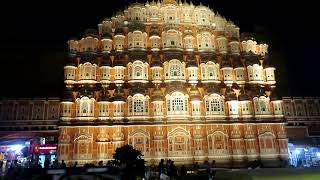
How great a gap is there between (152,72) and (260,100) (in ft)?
40.8

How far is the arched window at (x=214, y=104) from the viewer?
108ft

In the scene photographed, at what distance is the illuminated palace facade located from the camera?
31.3 metres

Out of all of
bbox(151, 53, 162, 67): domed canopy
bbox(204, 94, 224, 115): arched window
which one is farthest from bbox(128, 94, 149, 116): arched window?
bbox(204, 94, 224, 115): arched window

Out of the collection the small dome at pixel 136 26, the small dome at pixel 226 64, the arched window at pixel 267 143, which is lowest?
the arched window at pixel 267 143

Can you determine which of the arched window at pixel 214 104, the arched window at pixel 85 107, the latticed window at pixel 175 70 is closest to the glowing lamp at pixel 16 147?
the arched window at pixel 85 107

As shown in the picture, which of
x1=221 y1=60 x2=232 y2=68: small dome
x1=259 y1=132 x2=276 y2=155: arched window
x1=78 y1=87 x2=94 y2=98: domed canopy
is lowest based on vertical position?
x1=259 y1=132 x2=276 y2=155: arched window

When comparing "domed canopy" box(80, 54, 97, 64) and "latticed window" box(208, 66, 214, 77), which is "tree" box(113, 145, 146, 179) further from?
"latticed window" box(208, 66, 214, 77)

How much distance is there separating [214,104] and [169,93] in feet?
17.1


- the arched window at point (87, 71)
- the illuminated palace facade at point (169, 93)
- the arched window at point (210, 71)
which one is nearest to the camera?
the illuminated palace facade at point (169, 93)

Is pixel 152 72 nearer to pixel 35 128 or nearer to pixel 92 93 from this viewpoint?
pixel 92 93

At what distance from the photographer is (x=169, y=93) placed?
32.3 metres

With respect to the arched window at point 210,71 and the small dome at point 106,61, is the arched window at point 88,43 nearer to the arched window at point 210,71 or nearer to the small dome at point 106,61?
the small dome at point 106,61

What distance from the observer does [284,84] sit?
4666cm

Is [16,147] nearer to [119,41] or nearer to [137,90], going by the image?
[137,90]
